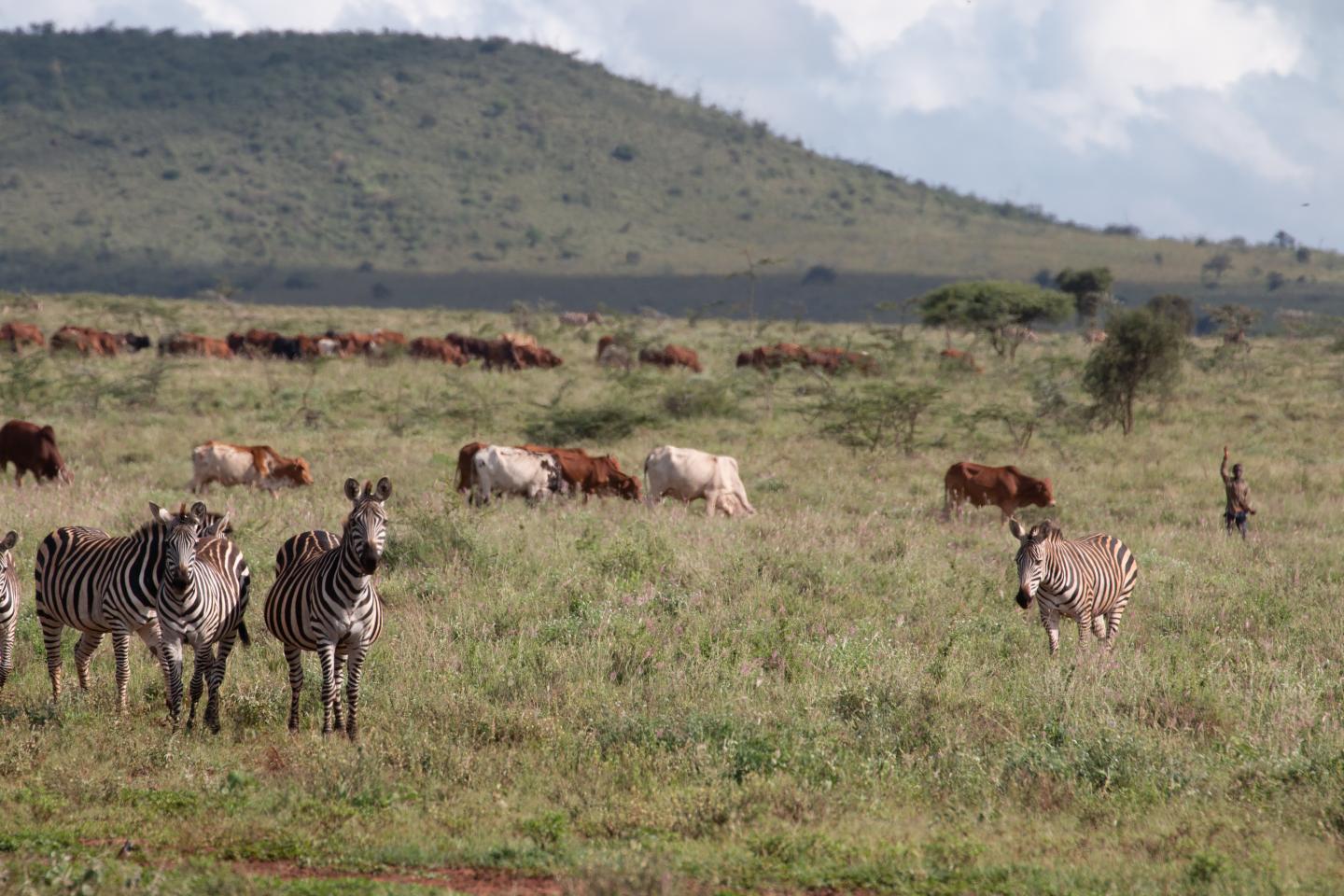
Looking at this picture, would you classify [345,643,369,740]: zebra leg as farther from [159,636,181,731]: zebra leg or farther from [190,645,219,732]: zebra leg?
[159,636,181,731]: zebra leg

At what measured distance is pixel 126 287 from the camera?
90062mm

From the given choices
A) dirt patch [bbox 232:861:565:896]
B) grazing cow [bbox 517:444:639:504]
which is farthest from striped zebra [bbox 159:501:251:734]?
grazing cow [bbox 517:444:639:504]

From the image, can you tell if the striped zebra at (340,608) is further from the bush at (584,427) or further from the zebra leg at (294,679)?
the bush at (584,427)

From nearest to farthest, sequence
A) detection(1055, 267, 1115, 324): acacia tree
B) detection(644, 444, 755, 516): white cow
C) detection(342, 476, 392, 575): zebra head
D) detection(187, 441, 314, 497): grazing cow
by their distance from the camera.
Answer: detection(342, 476, 392, 575): zebra head < detection(644, 444, 755, 516): white cow < detection(187, 441, 314, 497): grazing cow < detection(1055, 267, 1115, 324): acacia tree

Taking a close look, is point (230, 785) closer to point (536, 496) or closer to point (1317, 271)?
point (536, 496)

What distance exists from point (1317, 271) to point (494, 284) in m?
66.4

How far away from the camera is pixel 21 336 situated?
3622cm

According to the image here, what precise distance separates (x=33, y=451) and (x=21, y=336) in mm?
20303

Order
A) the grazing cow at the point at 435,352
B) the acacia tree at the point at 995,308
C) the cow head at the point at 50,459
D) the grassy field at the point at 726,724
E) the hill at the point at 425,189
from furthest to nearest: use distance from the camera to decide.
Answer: the hill at the point at 425,189, the acacia tree at the point at 995,308, the grazing cow at the point at 435,352, the cow head at the point at 50,459, the grassy field at the point at 726,724

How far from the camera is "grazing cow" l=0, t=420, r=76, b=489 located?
60.5 ft

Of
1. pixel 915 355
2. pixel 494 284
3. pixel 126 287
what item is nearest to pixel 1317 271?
pixel 494 284

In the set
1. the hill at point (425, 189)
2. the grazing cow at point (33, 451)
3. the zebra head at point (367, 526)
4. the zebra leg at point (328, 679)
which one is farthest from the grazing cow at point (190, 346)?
the hill at point (425, 189)

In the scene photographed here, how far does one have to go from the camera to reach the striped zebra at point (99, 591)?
8.12 metres

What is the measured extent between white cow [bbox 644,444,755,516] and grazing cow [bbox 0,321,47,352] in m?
25.4
